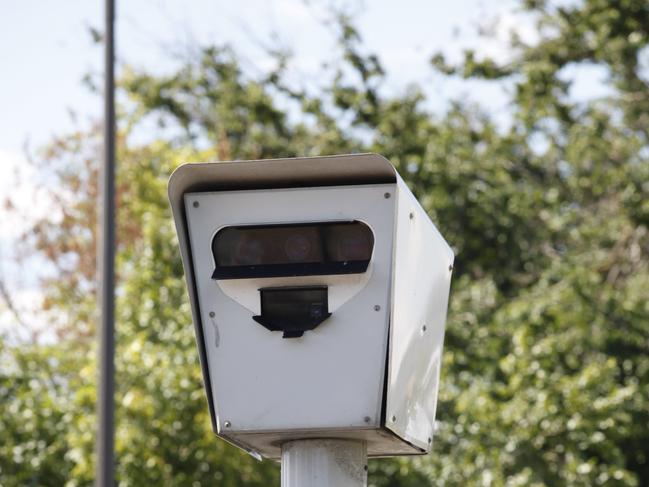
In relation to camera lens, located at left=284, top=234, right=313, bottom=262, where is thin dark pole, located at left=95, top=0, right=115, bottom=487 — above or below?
above

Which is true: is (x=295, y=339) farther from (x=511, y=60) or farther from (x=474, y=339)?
(x=511, y=60)

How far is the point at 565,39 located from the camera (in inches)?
575

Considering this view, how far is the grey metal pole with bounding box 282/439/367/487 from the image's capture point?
2.91 m

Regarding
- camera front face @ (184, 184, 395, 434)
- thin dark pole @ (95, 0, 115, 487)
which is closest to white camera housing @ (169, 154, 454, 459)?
camera front face @ (184, 184, 395, 434)

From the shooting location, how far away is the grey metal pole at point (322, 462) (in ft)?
9.53

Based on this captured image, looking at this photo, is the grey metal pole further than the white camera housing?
Yes

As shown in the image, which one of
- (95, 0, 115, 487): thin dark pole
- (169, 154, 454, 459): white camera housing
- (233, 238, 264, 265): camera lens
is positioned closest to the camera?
(169, 154, 454, 459): white camera housing

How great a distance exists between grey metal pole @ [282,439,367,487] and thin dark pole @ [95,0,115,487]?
6129 millimetres

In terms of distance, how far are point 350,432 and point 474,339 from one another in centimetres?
1041

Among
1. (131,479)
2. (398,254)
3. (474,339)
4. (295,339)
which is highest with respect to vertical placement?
(474,339)

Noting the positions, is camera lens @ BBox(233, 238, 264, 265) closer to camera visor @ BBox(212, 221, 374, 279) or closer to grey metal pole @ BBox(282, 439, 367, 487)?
camera visor @ BBox(212, 221, 374, 279)

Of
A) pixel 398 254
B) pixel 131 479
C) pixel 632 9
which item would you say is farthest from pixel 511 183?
pixel 398 254

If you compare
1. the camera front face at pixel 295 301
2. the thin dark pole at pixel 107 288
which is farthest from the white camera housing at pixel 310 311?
the thin dark pole at pixel 107 288

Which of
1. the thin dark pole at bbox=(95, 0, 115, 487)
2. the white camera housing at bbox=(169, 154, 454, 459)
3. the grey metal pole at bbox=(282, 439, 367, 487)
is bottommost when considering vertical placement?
the grey metal pole at bbox=(282, 439, 367, 487)
